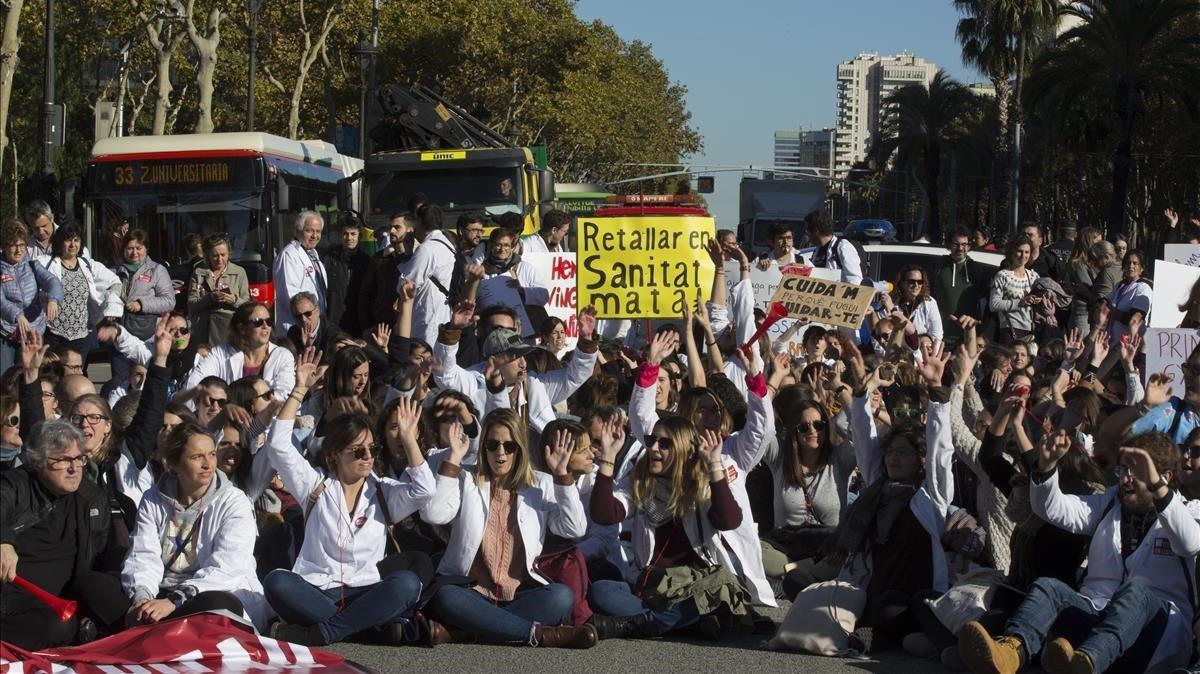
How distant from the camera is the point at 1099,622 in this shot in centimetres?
703

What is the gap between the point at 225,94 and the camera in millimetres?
53250

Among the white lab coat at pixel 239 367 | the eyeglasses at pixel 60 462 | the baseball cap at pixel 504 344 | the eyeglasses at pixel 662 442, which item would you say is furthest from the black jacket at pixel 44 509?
the baseball cap at pixel 504 344

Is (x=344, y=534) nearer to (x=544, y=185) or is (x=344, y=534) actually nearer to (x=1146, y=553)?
(x=1146, y=553)

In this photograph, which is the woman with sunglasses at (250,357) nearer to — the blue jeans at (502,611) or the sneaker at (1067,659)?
the blue jeans at (502,611)

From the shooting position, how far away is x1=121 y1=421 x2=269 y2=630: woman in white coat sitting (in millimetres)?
7414

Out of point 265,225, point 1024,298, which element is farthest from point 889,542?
point 265,225

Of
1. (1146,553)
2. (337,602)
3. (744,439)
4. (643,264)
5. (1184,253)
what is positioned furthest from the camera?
(1184,253)

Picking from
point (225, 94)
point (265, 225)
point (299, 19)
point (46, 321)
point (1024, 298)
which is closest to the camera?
point (46, 321)

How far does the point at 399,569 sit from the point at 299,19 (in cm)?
3503

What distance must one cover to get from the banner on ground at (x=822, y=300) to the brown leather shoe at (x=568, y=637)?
2875 millimetres

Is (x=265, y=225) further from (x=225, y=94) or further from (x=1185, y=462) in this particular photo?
(x=225, y=94)

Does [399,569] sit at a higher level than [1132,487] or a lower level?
lower

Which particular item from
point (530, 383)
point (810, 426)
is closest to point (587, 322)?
point (530, 383)

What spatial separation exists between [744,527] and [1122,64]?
98.0 feet
